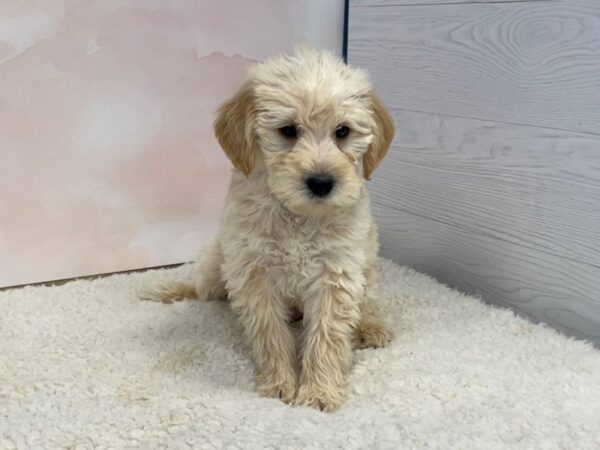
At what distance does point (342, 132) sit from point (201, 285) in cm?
83

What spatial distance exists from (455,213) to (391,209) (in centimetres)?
35

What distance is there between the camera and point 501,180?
2125 mm

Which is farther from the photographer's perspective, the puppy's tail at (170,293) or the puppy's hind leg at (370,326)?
the puppy's tail at (170,293)

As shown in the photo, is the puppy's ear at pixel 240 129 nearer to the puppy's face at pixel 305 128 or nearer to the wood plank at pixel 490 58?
the puppy's face at pixel 305 128

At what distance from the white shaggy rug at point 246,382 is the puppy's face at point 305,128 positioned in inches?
19.8

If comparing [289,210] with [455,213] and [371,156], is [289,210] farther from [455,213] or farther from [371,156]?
[455,213]

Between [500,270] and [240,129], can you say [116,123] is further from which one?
[500,270]

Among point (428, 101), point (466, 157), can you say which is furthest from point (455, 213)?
point (428, 101)

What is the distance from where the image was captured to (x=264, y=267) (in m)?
1.69

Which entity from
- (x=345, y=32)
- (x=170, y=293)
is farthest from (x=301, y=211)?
(x=345, y=32)

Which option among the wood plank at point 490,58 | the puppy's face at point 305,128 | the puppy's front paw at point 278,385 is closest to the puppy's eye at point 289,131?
the puppy's face at point 305,128

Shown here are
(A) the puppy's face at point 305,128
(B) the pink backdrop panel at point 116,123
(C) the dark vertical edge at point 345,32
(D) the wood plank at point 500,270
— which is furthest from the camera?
(C) the dark vertical edge at point 345,32

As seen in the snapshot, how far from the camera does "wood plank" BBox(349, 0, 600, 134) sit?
1843 millimetres

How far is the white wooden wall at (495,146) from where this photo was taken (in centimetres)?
188
